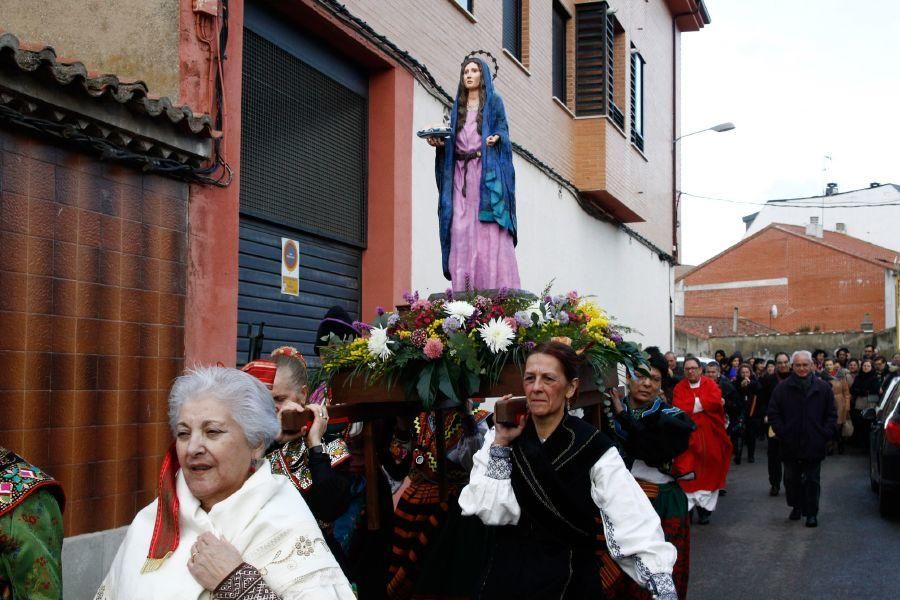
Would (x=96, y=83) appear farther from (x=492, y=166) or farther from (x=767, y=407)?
(x=767, y=407)

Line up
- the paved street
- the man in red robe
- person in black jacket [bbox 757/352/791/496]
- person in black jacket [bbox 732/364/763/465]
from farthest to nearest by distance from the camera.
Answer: person in black jacket [bbox 732/364/763/465] < person in black jacket [bbox 757/352/791/496] < the man in red robe < the paved street

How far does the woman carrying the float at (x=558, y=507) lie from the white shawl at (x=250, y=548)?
1339 millimetres

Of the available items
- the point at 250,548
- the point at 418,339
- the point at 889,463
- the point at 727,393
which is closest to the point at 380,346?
the point at 418,339

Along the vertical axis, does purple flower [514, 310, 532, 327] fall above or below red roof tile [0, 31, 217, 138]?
below

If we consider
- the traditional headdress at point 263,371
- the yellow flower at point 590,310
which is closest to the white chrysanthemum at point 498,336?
the yellow flower at point 590,310

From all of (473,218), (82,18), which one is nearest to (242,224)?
(82,18)

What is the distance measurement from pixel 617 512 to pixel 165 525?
6.37 ft

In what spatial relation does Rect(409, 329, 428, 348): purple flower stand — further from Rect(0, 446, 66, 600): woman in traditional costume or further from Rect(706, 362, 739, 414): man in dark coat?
Rect(706, 362, 739, 414): man in dark coat

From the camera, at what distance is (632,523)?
417cm

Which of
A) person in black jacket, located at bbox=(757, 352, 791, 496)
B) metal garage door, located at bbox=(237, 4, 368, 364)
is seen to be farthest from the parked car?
metal garage door, located at bbox=(237, 4, 368, 364)

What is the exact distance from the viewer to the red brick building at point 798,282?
157 ft

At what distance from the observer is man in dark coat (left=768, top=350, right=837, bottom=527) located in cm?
1130

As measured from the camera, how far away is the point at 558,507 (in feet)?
13.9

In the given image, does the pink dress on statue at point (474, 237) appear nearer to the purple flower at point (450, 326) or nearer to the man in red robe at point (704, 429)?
the purple flower at point (450, 326)
